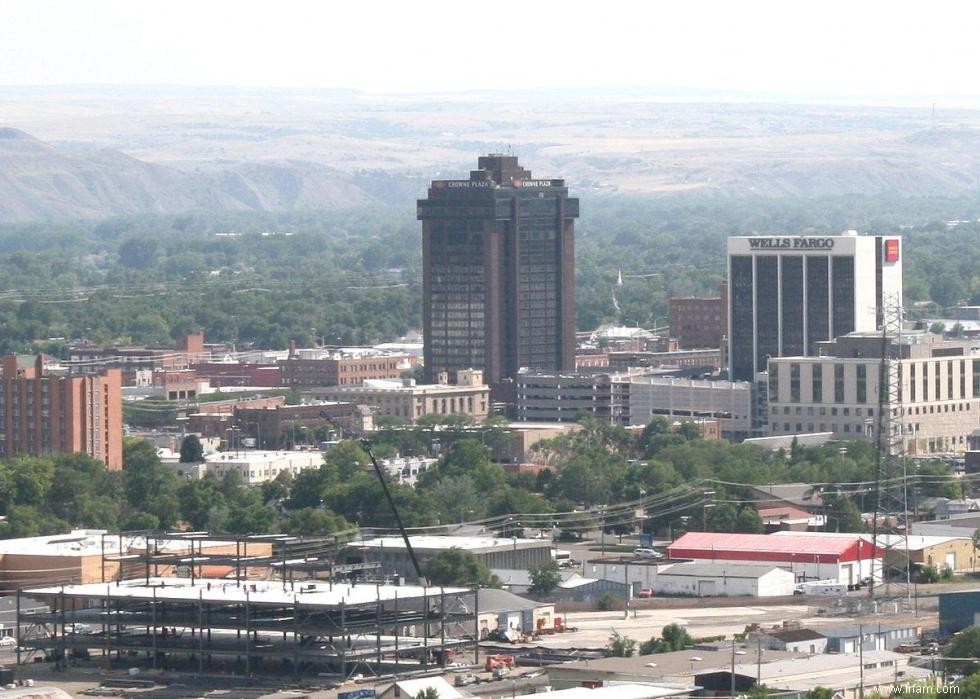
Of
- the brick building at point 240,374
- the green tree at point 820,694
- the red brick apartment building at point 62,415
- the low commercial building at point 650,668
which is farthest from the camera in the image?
the brick building at point 240,374

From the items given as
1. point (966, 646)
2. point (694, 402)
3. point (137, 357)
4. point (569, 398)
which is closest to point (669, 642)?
point (966, 646)

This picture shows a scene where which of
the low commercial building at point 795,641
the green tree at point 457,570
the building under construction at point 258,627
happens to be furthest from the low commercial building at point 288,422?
the low commercial building at point 795,641

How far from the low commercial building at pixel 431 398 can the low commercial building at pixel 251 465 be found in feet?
61.8

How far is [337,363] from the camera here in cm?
16338

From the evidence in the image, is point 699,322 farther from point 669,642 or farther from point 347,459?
point 669,642

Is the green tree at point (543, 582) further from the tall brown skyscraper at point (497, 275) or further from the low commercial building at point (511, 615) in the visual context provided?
the tall brown skyscraper at point (497, 275)

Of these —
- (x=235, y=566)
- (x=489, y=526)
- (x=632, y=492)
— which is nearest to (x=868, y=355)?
(x=632, y=492)

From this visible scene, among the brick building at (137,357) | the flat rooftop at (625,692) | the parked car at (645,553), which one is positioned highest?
the brick building at (137,357)

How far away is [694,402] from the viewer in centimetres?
13812

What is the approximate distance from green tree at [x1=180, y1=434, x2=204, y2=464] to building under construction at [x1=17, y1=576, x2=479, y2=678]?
4770 cm

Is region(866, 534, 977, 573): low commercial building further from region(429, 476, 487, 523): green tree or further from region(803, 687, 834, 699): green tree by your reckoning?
Result: region(803, 687, 834, 699): green tree

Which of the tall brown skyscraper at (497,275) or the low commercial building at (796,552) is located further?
the tall brown skyscraper at (497,275)

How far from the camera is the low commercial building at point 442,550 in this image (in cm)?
8588

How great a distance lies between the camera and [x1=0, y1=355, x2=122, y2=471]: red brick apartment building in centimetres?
12156
